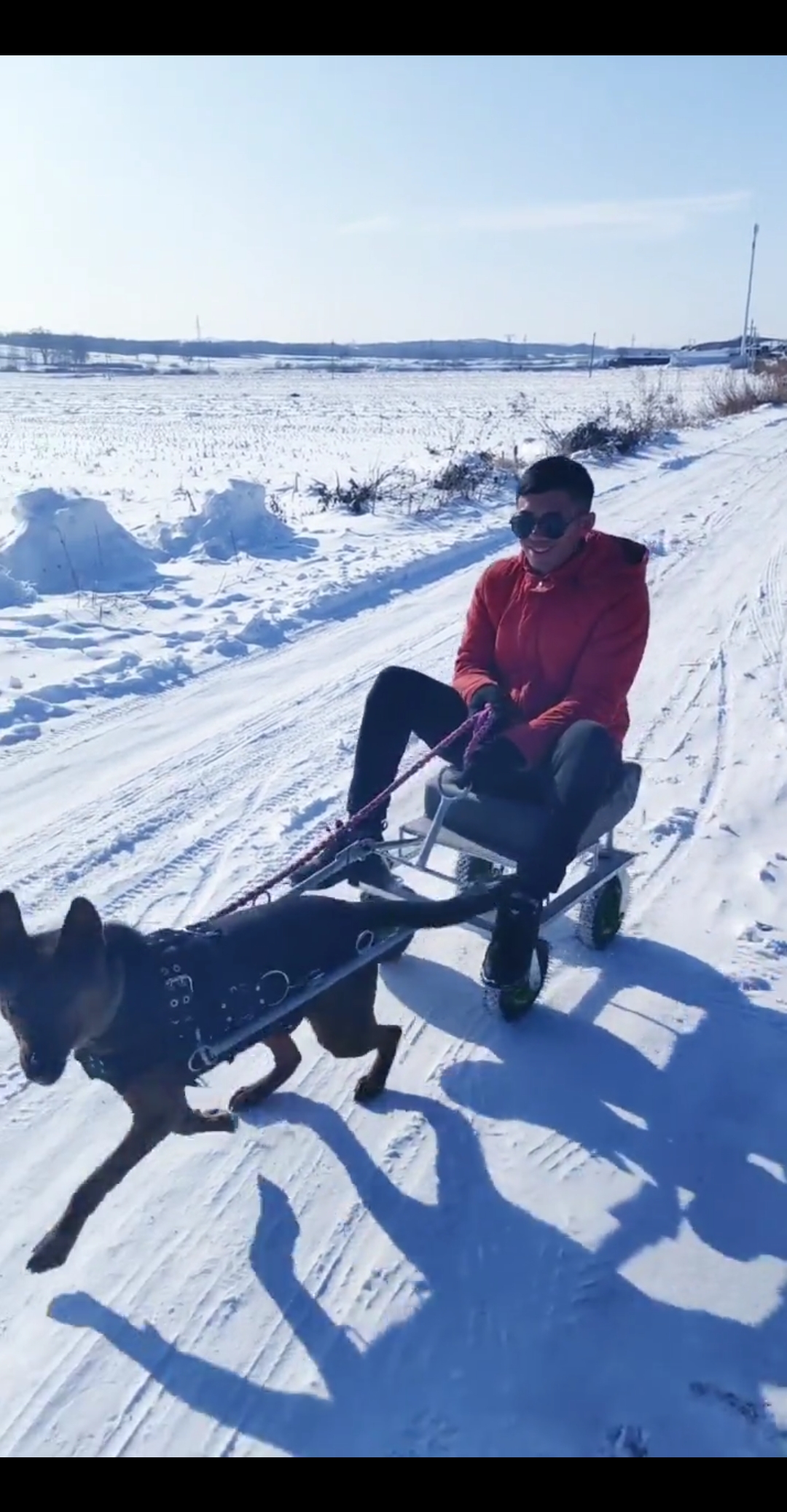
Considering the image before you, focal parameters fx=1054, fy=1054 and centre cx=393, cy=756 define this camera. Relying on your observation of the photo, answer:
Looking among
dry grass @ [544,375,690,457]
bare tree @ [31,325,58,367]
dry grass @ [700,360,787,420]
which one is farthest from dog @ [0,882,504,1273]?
bare tree @ [31,325,58,367]

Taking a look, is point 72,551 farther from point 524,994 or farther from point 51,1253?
point 51,1253

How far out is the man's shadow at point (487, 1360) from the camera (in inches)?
86.4

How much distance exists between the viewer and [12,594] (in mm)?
8547

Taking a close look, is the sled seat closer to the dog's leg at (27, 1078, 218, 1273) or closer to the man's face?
the man's face

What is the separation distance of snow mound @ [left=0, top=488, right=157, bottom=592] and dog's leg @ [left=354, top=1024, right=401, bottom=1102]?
21.8ft

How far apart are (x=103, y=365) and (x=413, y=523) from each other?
218ft

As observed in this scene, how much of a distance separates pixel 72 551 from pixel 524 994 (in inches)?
296

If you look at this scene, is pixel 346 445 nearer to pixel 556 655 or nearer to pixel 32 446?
pixel 32 446

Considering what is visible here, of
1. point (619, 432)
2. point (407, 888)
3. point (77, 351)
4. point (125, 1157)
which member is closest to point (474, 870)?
point (407, 888)

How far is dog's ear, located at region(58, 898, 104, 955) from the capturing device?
8.09ft

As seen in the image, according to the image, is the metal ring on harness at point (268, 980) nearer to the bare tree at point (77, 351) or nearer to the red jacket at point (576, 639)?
the red jacket at point (576, 639)

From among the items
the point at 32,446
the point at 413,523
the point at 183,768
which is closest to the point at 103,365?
the point at 32,446

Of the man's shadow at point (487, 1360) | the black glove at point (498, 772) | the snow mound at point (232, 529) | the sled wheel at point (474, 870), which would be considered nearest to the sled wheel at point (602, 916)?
the sled wheel at point (474, 870)
